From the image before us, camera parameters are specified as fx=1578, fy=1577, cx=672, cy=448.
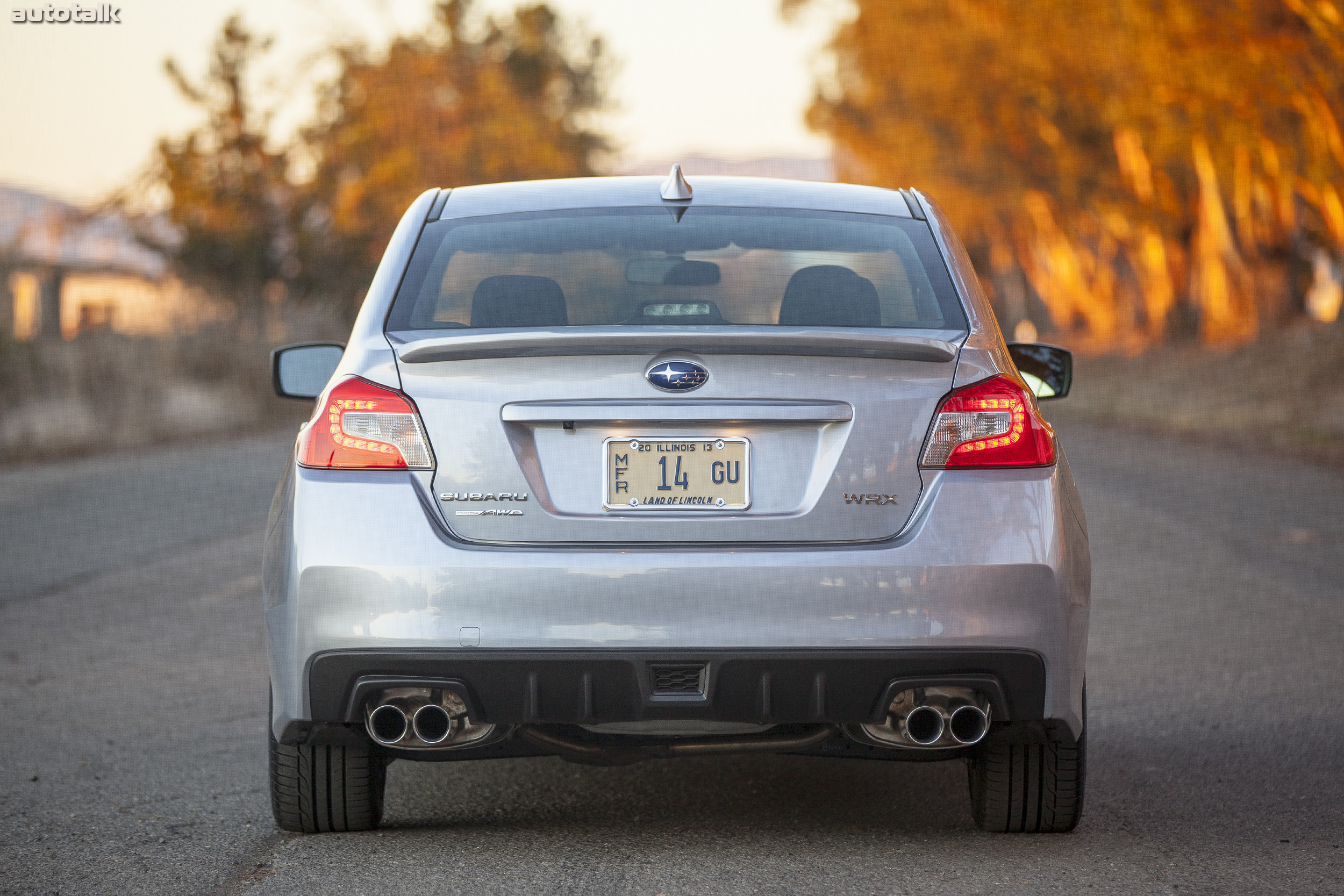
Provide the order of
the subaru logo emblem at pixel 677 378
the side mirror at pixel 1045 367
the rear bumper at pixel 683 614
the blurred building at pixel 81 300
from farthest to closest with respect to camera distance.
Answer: the blurred building at pixel 81 300 < the side mirror at pixel 1045 367 < the subaru logo emblem at pixel 677 378 < the rear bumper at pixel 683 614

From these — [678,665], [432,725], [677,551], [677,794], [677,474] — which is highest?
[677,474]

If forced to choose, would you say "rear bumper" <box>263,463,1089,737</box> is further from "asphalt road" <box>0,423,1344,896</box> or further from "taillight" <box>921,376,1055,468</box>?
"asphalt road" <box>0,423,1344,896</box>

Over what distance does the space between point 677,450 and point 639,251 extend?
0.84 meters

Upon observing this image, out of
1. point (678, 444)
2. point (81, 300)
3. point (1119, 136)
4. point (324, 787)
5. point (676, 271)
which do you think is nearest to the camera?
point (678, 444)

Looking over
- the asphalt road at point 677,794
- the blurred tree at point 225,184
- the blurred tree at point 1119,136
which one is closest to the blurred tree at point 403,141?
the blurred tree at point 225,184

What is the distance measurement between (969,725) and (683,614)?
70 cm

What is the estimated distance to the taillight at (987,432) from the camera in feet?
11.6

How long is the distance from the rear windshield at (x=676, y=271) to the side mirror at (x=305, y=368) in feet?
1.92

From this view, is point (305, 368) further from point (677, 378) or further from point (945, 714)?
point (945, 714)

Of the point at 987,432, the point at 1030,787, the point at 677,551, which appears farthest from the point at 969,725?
the point at 677,551

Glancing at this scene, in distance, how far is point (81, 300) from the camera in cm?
2512

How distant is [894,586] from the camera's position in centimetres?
343

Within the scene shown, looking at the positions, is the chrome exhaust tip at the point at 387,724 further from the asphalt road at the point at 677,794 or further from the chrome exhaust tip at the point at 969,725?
the chrome exhaust tip at the point at 969,725

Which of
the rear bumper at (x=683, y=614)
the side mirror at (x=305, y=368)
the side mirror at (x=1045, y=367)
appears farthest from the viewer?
the side mirror at (x=1045, y=367)
